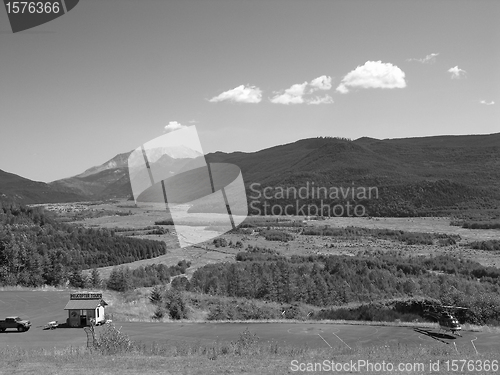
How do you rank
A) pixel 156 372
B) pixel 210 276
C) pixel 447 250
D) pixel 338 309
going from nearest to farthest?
pixel 156 372 < pixel 338 309 < pixel 210 276 < pixel 447 250

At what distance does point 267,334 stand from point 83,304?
9.03 meters

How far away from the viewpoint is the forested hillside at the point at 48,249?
37.2 metres

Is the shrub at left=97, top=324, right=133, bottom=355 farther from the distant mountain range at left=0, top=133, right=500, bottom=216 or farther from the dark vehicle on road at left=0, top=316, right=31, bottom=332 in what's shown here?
the distant mountain range at left=0, top=133, right=500, bottom=216

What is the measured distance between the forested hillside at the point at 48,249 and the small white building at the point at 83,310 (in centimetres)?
1551

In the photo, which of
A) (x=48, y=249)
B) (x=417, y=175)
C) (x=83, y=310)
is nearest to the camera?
(x=83, y=310)

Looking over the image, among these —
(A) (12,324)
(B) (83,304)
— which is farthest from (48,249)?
(A) (12,324)

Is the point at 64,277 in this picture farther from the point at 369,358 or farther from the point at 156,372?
the point at 369,358

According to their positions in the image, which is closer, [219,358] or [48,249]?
[219,358]

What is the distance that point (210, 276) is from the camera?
40.2 metres

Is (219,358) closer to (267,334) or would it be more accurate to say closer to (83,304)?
(267,334)

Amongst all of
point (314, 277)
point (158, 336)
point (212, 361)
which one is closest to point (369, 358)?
point (212, 361)

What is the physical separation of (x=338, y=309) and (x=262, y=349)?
16386mm

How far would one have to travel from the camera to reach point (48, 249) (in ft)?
148

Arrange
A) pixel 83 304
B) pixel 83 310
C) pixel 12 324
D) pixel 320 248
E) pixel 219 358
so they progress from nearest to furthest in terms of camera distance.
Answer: pixel 219 358
pixel 12 324
pixel 83 310
pixel 83 304
pixel 320 248
